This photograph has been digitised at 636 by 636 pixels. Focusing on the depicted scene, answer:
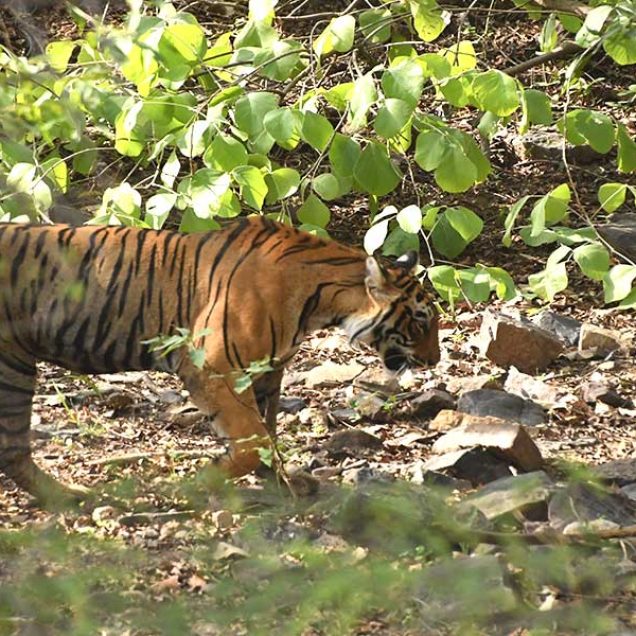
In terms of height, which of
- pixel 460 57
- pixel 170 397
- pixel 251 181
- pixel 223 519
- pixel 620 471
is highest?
pixel 460 57

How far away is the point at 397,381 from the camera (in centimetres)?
689

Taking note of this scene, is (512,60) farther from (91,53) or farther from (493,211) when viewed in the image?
(91,53)

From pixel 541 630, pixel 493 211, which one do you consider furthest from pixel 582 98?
pixel 541 630

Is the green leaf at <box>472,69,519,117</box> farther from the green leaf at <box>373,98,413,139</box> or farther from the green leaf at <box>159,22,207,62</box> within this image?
the green leaf at <box>159,22,207,62</box>

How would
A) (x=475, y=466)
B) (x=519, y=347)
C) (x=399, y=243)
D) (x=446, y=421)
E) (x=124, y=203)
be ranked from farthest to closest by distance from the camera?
1. (x=399, y=243)
2. (x=519, y=347)
3. (x=124, y=203)
4. (x=446, y=421)
5. (x=475, y=466)

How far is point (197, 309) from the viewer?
5637mm

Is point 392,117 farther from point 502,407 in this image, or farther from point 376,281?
point 502,407

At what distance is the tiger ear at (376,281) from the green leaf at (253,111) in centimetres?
124

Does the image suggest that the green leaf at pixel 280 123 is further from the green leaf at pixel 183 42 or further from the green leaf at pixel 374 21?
the green leaf at pixel 374 21

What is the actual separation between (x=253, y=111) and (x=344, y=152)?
58cm

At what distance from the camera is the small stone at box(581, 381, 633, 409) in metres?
6.66

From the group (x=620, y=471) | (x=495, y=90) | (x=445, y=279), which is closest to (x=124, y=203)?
(x=445, y=279)

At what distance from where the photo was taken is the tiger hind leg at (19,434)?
538 centimetres

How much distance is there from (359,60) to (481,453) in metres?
4.94
